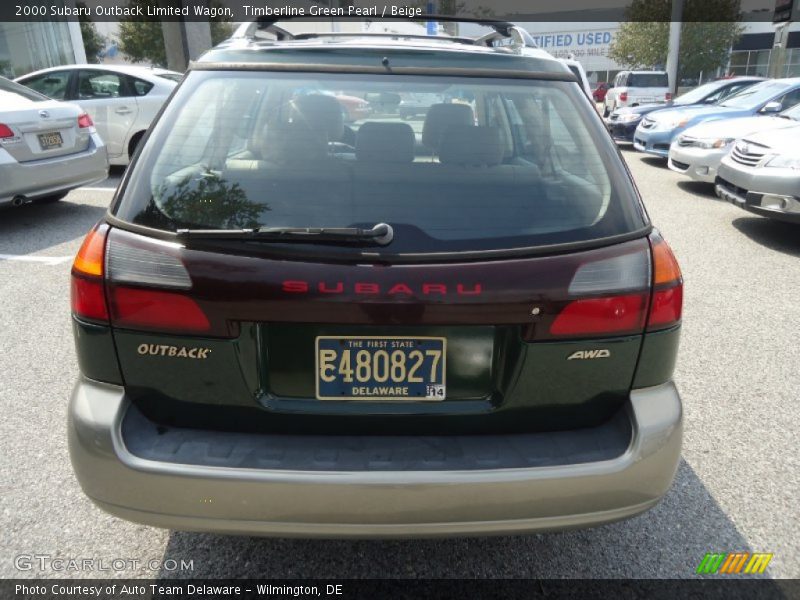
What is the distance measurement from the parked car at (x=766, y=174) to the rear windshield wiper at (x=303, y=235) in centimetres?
588

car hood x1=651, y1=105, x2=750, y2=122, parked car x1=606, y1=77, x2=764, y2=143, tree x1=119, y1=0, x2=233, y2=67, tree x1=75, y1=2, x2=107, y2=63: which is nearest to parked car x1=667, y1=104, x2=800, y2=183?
car hood x1=651, y1=105, x2=750, y2=122

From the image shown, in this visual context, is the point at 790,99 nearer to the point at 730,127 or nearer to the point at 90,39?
the point at 730,127

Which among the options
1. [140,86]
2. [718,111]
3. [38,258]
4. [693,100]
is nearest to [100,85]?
[140,86]

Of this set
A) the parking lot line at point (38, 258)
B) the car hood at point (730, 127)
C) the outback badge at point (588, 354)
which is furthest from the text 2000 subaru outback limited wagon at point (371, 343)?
the car hood at point (730, 127)

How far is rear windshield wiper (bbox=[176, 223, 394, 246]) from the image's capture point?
1.76m

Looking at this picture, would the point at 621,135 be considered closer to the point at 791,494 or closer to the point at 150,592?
the point at 791,494

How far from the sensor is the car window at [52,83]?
383 inches

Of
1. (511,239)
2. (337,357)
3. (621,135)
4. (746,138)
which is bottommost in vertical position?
(621,135)

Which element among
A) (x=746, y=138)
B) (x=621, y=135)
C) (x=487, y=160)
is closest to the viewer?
(x=487, y=160)

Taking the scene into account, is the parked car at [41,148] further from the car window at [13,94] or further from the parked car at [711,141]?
the parked car at [711,141]

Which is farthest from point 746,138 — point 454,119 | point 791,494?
point 454,119

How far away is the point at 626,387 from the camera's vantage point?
6.28 ft

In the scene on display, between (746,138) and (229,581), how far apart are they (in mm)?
7221
